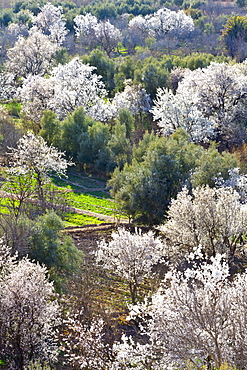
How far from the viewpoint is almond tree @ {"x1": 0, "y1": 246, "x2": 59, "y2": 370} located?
23.7 meters

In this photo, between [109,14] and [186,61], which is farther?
[109,14]

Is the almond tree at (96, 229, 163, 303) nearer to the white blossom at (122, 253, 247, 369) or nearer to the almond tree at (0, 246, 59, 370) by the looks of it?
the almond tree at (0, 246, 59, 370)

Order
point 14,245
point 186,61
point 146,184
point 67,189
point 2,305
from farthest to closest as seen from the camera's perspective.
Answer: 1. point 186,61
2. point 67,189
3. point 146,184
4. point 14,245
5. point 2,305

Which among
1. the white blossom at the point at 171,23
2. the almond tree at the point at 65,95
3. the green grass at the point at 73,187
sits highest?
the white blossom at the point at 171,23

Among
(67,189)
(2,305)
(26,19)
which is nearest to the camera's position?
(2,305)

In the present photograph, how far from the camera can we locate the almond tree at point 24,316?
23734 mm

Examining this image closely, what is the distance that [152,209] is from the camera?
39.8 meters

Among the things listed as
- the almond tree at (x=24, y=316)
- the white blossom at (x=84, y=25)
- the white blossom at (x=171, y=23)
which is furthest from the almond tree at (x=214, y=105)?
the white blossom at (x=84, y=25)

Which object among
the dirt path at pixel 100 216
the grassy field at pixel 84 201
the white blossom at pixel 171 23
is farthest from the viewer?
the white blossom at pixel 171 23

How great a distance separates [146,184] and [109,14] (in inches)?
3895

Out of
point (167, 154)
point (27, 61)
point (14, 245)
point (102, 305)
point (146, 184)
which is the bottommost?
point (102, 305)

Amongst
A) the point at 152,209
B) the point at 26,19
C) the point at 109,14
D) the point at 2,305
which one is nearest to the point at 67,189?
the point at 152,209

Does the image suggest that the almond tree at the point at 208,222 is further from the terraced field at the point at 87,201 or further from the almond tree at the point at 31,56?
the almond tree at the point at 31,56

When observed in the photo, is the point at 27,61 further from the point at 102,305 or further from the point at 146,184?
the point at 102,305
